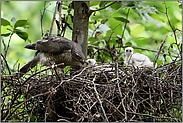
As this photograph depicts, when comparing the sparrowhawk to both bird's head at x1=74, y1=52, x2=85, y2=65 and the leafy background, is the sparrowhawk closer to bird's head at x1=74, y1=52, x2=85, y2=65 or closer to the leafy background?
bird's head at x1=74, y1=52, x2=85, y2=65

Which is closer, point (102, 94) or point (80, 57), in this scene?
point (102, 94)

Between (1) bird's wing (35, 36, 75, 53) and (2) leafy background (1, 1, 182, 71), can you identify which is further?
(2) leafy background (1, 1, 182, 71)

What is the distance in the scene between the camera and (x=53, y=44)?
86.8 inches

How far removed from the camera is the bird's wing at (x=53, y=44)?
2.19 metres

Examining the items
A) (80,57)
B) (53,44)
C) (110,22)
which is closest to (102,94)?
(80,57)

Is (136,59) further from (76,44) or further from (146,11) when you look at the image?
(76,44)

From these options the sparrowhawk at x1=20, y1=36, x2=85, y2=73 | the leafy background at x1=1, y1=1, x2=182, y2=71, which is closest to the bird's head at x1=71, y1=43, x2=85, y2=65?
the sparrowhawk at x1=20, y1=36, x2=85, y2=73

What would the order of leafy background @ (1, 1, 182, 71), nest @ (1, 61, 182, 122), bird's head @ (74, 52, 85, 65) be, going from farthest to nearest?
leafy background @ (1, 1, 182, 71), bird's head @ (74, 52, 85, 65), nest @ (1, 61, 182, 122)

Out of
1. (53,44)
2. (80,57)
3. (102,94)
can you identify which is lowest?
(102,94)

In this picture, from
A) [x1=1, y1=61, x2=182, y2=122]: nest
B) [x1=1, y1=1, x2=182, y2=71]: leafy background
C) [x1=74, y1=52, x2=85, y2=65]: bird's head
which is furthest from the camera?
[x1=1, y1=1, x2=182, y2=71]: leafy background

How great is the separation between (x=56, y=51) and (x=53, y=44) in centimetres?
11

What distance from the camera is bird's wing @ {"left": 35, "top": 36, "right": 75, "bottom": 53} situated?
7.18ft

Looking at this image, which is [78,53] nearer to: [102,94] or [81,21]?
[81,21]

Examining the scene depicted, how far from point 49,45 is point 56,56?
20cm
